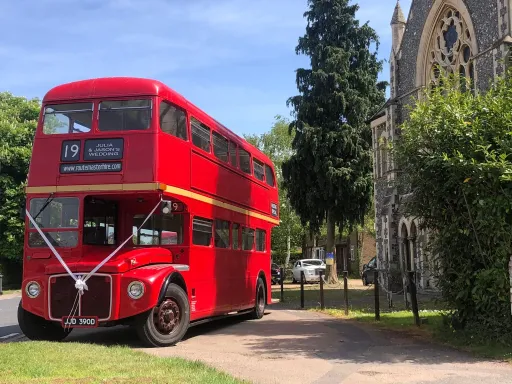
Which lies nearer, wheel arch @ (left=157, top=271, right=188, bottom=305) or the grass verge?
the grass verge

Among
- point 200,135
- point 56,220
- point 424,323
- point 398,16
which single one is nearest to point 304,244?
point 398,16

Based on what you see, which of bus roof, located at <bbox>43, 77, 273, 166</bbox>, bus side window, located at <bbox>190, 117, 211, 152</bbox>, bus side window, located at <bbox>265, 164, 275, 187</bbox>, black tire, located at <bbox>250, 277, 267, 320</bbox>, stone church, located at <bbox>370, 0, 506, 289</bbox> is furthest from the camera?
stone church, located at <bbox>370, 0, 506, 289</bbox>

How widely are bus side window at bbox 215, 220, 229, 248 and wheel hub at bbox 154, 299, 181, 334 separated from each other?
99.5 inches

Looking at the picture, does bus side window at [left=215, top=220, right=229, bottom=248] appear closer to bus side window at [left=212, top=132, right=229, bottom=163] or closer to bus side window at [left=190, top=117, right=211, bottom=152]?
bus side window at [left=212, top=132, right=229, bottom=163]

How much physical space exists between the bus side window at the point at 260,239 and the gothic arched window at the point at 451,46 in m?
9.10

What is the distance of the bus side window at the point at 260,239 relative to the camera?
15.6 m

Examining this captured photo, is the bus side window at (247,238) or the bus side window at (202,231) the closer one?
the bus side window at (202,231)

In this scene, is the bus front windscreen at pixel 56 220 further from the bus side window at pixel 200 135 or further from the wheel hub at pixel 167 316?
the bus side window at pixel 200 135

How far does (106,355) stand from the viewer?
314 inches

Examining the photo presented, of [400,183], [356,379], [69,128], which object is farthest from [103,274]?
[400,183]

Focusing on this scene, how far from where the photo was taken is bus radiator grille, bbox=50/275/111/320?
359 inches

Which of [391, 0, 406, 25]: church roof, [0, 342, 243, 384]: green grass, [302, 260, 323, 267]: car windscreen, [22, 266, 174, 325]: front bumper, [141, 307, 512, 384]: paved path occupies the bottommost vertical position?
[141, 307, 512, 384]: paved path

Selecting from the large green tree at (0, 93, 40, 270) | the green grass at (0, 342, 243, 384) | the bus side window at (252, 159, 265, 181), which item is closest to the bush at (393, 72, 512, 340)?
the green grass at (0, 342, 243, 384)

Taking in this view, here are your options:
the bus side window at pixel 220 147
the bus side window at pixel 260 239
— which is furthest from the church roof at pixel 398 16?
the bus side window at pixel 220 147
